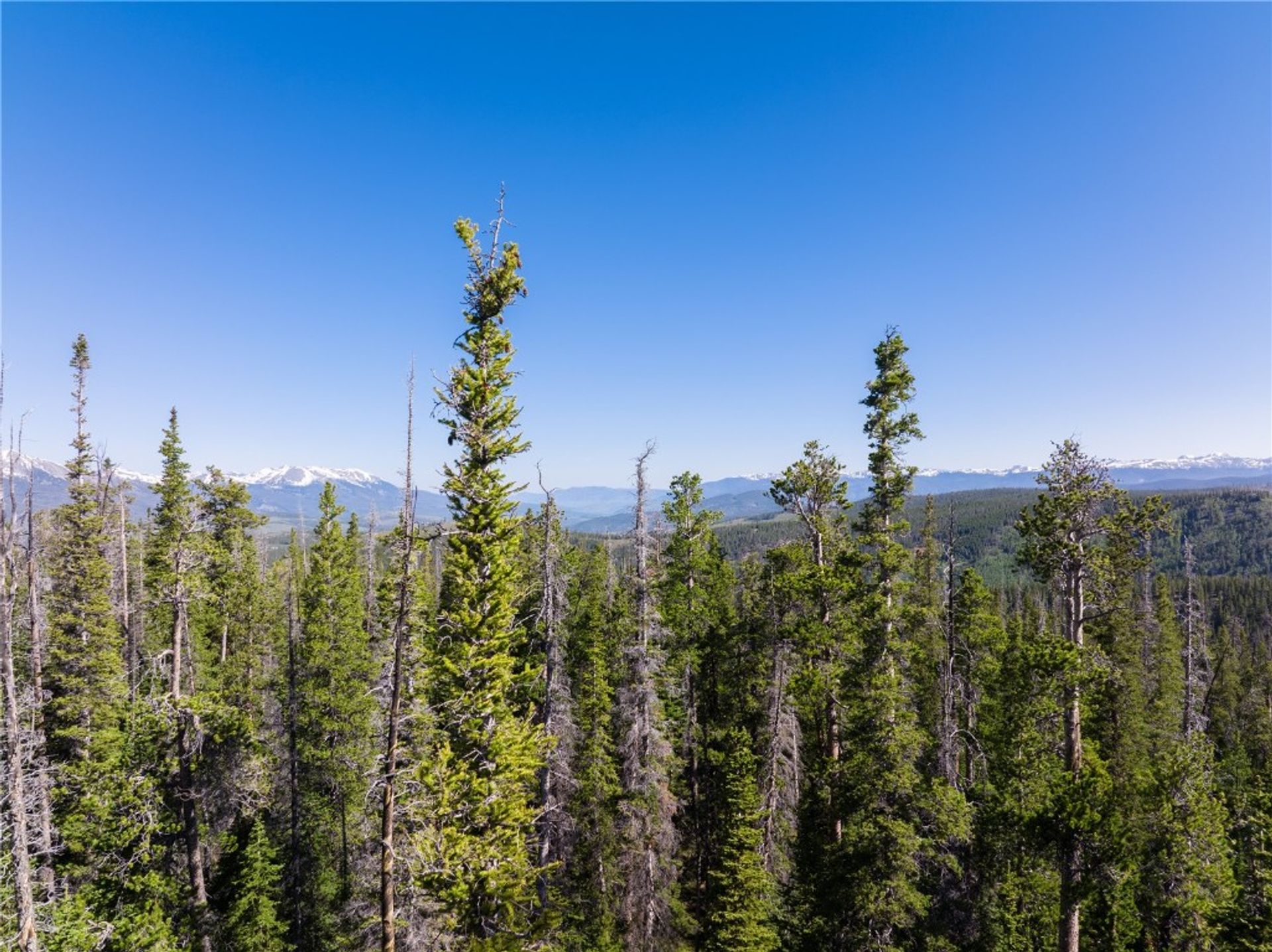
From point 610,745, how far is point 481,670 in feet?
32.0

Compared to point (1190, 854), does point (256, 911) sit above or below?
below

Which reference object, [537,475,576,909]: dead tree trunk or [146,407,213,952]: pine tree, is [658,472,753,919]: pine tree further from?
[146,407,213,952]: pine tree

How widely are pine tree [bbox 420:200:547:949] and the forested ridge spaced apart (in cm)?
10

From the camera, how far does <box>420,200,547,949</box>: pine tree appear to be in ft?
48.3

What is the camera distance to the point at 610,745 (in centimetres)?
2325

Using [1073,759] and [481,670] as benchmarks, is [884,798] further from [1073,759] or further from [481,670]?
[481,670]

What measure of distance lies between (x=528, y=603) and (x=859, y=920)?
997 inches

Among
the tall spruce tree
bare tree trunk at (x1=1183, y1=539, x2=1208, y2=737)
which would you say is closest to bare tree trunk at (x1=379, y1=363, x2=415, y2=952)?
the tall spruce tree

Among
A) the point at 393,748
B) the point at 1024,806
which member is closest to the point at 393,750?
the point at 393,748

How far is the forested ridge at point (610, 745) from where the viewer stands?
600 inches

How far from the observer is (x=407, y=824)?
17.5 m

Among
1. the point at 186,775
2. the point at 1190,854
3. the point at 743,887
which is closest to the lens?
the point at 1190,854

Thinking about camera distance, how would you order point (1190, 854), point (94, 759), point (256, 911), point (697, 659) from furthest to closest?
point (697, 659) < point (256, 911) < point (94, 759) < point (1190, 854)

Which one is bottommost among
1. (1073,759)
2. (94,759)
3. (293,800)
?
(293,800)
